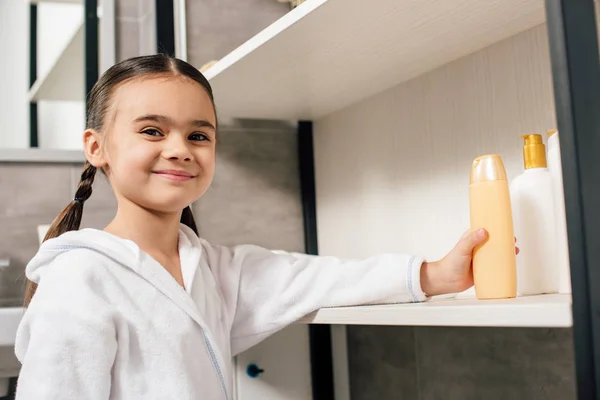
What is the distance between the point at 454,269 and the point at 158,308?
0.38m

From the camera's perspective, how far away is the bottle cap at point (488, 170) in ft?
2.63

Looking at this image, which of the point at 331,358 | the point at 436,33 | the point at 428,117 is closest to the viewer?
the point at 436,33

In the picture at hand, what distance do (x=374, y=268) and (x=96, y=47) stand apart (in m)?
0.91

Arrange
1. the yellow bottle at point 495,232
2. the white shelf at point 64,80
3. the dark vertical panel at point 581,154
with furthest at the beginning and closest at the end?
the white shelf at point 64,80 < the yellow bottle at point 495,232 < the dark vertical panel at point 581,154

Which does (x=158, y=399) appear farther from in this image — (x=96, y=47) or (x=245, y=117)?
(x=96, y=47)

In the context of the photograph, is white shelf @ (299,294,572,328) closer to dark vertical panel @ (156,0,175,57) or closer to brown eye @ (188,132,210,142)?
brown eye @ (188,132,210,142)

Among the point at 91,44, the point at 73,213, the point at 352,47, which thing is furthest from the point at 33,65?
the point at 352,47

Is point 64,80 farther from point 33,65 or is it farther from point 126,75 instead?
point 126,75

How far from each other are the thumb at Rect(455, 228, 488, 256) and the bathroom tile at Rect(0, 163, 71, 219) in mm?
914

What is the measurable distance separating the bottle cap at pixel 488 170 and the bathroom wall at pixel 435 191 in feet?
0.68

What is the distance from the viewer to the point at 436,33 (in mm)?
1009

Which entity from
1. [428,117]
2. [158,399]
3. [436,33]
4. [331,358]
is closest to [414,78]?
[428,117]

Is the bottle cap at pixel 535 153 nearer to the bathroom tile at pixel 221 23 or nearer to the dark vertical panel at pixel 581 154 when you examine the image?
the dark vertical panel at pixel 581 154

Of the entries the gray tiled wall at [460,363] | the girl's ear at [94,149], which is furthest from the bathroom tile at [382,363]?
the girl's ear at [94,149]
